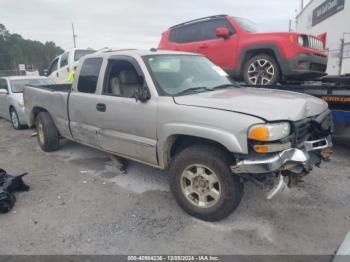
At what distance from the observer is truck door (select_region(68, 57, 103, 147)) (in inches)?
174

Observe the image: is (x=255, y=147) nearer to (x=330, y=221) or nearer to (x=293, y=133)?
(x=293, y=133)

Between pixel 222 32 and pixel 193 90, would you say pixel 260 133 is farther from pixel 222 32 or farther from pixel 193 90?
pixel 222 32

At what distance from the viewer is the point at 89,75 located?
15.2ft

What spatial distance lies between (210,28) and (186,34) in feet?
2.35

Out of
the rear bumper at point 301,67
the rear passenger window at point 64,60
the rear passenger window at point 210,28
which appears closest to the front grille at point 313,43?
the rear bumper at point 301,67

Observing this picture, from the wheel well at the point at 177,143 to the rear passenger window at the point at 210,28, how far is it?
159 inches

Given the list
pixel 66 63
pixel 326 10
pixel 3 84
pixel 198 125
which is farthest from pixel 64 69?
pixel 326 10

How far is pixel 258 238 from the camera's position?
301cm

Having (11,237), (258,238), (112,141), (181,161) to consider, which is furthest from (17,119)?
(258,238)

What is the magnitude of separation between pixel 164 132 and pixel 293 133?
1.34m

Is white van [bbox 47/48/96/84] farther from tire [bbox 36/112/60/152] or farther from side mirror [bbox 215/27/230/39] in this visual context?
side mirror [bbox 215/27/230/39]

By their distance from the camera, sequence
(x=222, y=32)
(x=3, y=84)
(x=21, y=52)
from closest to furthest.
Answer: (x=222, y=32) → (x=3, y=84) → (x=21, y=52)

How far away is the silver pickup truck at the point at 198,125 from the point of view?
282cm

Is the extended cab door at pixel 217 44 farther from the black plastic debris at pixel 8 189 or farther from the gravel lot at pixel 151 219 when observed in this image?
the black plastic debris at pixel 8 189
